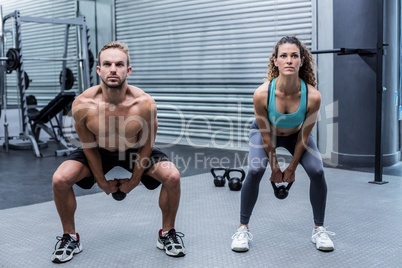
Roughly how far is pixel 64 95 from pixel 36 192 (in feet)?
6.87

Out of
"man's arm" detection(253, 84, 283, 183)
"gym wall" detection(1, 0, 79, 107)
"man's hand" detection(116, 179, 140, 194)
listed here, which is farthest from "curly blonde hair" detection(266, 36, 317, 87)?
"gym wall" detection(1, 0, 79, 107)

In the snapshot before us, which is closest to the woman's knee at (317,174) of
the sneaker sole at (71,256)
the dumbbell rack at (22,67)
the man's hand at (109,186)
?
the man's hand at (109,186)

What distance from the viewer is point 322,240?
7.27ft

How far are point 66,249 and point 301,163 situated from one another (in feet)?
3.89

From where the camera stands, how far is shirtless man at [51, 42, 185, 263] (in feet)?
6.90

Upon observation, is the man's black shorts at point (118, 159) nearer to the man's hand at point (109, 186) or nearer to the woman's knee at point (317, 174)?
A: the man's hand at point (109, 186)

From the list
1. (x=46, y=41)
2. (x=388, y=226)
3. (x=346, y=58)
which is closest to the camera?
(x=388, y=226)

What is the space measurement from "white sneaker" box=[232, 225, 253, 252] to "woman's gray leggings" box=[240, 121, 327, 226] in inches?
2.2

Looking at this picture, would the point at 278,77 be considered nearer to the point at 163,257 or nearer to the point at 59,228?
the point at 163,257

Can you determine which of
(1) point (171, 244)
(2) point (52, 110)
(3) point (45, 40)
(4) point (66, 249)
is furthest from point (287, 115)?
(3) point (45, 40)

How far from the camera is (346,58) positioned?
434 centimetres

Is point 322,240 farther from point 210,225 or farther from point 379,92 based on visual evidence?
point 379,92

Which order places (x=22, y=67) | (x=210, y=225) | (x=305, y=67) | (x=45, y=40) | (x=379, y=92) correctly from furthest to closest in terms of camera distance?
(x=45, y=40), (x=22, y=67), (x=379, y=92), (x=210, y=225), (x=305, y=67)

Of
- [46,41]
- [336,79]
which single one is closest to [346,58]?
[336,79]
